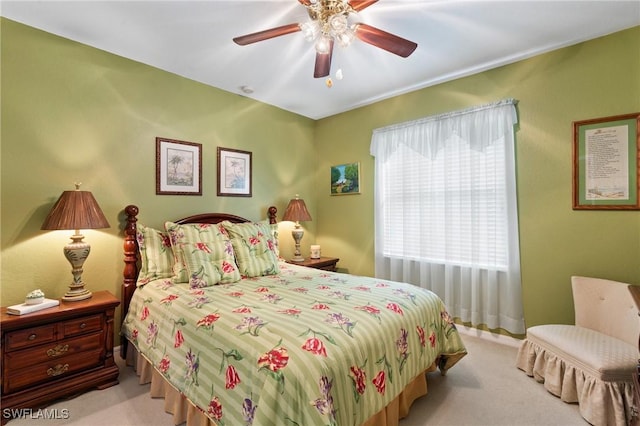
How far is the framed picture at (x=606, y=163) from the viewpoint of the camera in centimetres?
220

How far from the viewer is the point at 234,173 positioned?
11.4ft

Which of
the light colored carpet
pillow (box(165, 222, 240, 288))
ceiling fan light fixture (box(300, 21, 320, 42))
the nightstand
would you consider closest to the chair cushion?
the light colored carpet

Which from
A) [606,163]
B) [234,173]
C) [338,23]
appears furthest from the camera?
[234,173]

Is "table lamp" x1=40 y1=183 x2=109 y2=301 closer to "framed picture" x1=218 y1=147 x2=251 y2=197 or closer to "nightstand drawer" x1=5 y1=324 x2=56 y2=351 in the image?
"nightstand drawer" x1=5 y1=324 x2=56 y2=351

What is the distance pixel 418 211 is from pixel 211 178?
2.43m

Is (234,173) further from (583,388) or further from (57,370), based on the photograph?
(583,388)

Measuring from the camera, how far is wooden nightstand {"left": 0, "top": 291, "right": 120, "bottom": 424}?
179 centimetres

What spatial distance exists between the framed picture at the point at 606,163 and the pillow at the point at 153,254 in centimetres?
357

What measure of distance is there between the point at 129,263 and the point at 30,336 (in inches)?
31.0

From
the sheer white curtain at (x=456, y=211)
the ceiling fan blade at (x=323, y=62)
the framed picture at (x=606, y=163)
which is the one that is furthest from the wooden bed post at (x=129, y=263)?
the framed picture at (x=606, y=163)

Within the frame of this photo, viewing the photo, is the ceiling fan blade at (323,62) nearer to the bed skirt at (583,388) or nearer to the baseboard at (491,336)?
the bed skirt at (583,388)

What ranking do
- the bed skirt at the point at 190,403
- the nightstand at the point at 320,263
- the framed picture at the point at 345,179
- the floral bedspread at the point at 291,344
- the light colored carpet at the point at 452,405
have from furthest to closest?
the framed picture at the point at 345,179, the nightstand at the point at 320,263, the light colored carpet at the point at 452,405, the bed skirt at the point at 190,403, the floral bedspread at the point at 291,344

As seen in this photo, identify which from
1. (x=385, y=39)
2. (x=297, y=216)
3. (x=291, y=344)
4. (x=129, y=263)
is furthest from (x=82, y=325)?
(x=385, y=39)

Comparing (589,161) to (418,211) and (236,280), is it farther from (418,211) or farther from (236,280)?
(236,280)
